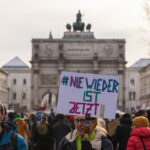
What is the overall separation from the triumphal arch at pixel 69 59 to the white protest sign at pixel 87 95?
209 feet

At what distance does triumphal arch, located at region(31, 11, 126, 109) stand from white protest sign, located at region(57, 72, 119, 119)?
63786 millimetres

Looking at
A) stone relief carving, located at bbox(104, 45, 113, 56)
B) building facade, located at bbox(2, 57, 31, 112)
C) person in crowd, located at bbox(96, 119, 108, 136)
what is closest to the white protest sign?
person in crowd, located at bbox(96, 119, 108, 136)

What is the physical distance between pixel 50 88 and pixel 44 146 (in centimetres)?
5742

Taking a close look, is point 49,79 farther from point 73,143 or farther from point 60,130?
point 73,143

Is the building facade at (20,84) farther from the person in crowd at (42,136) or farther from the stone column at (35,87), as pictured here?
the person in crowd at (42,136)

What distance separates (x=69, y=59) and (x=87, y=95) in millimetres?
64570

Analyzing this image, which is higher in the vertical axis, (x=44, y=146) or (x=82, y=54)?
(x=82, y=54)

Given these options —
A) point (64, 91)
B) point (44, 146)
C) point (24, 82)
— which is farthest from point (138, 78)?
point (64, 91)

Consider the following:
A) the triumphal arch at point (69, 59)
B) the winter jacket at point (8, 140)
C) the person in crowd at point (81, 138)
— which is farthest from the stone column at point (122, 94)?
the winter jacket at point (8, 140)

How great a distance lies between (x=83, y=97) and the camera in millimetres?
6711

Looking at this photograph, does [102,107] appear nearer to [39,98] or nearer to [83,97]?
[83,97]

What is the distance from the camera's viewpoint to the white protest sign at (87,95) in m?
6.68

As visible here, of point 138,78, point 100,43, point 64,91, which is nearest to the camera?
point 64,91

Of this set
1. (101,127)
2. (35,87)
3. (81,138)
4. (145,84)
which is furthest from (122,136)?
(145,84)
